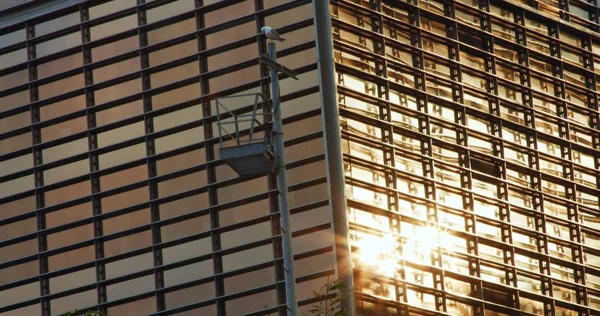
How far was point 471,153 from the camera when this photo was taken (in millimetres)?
66188

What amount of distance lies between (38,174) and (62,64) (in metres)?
3.91

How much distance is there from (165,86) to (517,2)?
15253 mm

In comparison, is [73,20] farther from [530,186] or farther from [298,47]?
[530,186]

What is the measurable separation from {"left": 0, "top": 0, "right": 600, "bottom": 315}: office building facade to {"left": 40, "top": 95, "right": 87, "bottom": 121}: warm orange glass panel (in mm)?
75

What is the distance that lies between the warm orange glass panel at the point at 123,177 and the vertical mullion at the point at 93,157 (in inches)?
11.7

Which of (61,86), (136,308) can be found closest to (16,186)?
(61,86)

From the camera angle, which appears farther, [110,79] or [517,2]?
[517,2]

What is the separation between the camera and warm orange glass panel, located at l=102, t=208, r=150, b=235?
6241 centimetres

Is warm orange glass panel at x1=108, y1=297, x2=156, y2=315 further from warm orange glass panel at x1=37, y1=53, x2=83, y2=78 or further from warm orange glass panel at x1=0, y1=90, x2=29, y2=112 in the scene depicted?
warm orange glass panel at x1=37, y1=53, x2=83, y2=78

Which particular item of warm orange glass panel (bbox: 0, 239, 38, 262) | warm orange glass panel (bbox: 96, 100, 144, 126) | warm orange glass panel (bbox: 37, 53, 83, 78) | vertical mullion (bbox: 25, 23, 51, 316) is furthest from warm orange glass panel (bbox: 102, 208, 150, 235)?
warm orange glass panel (bbox: 37, 53, 83, 78)

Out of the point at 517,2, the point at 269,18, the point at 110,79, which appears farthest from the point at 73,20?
the point at 517,2

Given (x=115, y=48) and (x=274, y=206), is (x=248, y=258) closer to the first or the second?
(x=274, y=206)

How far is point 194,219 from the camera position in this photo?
61.4 m

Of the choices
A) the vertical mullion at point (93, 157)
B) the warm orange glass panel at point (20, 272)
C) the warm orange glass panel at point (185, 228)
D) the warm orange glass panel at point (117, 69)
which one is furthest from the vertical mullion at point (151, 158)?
the warm orange glass panel at point (20, 272)
